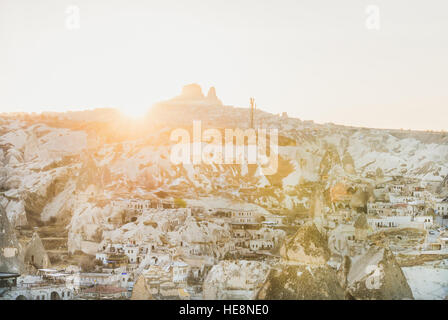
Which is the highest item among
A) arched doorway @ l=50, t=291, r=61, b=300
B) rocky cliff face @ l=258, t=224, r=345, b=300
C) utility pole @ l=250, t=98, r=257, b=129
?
utility pole @ l=250, t=98, r=257, b=129

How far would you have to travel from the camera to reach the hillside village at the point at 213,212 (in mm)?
8711

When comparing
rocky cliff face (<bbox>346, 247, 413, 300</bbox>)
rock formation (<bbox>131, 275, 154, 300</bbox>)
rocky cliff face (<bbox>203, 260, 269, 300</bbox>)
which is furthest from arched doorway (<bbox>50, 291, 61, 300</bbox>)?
rocky cliff face (<bbox>346, 247, 413, 300</bbox>)

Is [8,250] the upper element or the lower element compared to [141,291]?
upper

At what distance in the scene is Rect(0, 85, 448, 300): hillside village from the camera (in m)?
8.71

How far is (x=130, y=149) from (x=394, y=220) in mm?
4778

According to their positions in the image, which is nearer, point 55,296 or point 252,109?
point 55,296

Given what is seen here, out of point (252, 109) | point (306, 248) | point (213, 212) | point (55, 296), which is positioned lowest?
point (55, 296)

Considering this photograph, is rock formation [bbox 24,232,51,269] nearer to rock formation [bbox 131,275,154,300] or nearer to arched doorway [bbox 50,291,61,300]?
arched doorway [bbox 50,291,61,300]

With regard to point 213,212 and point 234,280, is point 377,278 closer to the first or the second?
point 234,280

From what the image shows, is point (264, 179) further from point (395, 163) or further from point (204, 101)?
point (395, 163)

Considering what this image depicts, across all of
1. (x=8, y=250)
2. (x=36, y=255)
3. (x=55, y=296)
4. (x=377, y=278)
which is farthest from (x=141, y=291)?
(x=377, y=278)

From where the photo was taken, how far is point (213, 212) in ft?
30.9

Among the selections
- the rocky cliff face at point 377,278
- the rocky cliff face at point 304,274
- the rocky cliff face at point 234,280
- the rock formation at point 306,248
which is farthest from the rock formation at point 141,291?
the rocky cliff face at point 377,278
